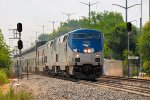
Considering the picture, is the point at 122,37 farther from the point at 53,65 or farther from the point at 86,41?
the point at 86,41

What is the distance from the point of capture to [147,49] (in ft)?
188

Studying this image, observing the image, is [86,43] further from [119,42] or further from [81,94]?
[119,42]

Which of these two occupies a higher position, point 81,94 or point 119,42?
Answer: point 119,42

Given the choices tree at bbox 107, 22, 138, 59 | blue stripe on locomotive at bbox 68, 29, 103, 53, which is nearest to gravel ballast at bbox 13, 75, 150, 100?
blue stripe on locomotive at bbox 68, 29, 103, 53

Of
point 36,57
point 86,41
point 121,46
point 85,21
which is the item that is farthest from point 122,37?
point 86,41

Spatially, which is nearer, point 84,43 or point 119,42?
point 84,43

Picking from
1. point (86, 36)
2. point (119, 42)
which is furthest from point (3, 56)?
point (119, 42)

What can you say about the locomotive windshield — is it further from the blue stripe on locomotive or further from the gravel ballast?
the gravel ballast

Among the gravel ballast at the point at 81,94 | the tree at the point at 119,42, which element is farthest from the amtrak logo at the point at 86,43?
the tree at the point at 119,42

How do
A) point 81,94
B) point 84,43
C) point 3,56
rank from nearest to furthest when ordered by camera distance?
1. point 81,94
2. point 84,43
3. point 3,56

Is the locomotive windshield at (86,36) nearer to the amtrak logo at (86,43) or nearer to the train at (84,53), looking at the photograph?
the train at (84,53)

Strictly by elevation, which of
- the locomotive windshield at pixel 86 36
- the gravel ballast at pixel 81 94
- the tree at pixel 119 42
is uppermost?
the tree at pixel 119 42

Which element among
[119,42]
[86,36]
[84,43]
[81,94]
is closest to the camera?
[81,94]

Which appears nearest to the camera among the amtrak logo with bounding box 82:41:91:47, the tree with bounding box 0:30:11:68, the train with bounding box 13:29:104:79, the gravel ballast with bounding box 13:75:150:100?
the gravel ballast with bounding box 13:75:150:100
